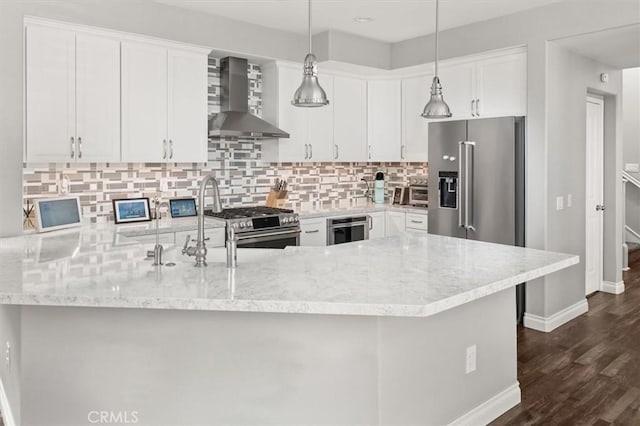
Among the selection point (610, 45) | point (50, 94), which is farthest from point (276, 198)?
point (610, 45)

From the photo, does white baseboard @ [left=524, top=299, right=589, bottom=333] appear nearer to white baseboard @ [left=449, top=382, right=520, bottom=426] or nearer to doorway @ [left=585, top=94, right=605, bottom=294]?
doorway @ [left=585, top=94, right=605, bottom=294]

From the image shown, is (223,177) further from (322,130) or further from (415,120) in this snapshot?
(415,120)

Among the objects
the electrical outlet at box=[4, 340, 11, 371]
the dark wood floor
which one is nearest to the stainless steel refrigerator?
the dark wood floor

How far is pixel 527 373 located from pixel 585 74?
9.99 ft

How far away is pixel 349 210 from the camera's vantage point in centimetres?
545

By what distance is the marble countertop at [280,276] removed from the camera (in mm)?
1919

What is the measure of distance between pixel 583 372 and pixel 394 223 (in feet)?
8.41

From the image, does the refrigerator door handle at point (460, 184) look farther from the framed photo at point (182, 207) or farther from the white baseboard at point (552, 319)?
the framed photo at point (182, 207)

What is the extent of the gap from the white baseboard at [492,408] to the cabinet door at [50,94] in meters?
3.22

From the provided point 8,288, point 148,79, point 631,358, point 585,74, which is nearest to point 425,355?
point 8,288

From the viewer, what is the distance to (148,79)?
4234mm

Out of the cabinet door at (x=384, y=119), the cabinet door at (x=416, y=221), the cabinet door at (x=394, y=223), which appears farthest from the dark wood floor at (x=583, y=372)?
the cabinet door at (x=384, y=119)

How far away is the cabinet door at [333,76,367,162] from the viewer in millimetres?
5594

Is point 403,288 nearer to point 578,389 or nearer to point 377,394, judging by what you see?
point 377,394
